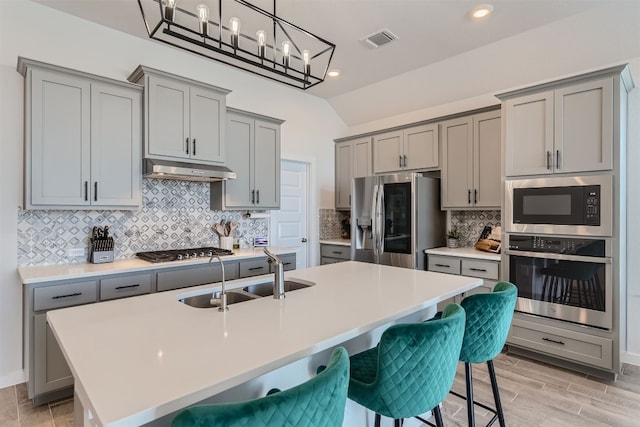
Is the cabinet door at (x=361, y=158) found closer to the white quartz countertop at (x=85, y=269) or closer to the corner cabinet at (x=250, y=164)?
the corner cabinet at (x=250, y=164)

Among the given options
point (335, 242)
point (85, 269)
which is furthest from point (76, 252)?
point (335, 242)

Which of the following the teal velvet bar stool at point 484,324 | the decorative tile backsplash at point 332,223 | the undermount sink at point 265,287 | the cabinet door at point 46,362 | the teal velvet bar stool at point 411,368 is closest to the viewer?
the teal velvet bar stool at point 411,368

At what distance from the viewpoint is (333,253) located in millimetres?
4777

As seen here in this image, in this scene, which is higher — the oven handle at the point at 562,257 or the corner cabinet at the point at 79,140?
the corner cabinet at the point at 79,140

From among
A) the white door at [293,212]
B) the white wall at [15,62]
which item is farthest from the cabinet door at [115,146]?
the white door at [293,212]

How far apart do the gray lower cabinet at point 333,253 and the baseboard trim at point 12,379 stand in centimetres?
333

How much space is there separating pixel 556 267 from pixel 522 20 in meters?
2.18

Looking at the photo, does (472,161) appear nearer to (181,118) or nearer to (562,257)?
(562,257)

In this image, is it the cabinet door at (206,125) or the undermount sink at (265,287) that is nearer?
the undermount sink at (265,287)

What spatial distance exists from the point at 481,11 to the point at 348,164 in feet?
8.48

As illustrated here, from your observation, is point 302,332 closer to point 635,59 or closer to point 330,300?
point 330,300

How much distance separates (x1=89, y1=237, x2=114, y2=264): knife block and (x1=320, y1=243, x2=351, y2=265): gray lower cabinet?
2712 mm

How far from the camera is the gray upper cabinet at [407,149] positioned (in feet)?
13.5

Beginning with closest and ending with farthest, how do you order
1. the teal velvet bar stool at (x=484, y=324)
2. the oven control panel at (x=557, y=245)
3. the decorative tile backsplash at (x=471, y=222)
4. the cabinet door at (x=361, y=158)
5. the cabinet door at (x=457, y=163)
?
1. the teal velvet bar stool at (x=484, y=324)
2. the oven control panel at (x=557, y=245)
3. the cabinet door at (x=457, y=163)
4. the decorative tile backsplash at (x=471, y=222)
5. the cabinet door at (x=361, y=158)
